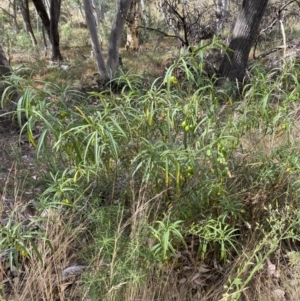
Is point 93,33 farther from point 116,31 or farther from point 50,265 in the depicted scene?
point 50,265

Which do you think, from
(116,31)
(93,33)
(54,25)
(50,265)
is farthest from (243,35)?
(54,25)

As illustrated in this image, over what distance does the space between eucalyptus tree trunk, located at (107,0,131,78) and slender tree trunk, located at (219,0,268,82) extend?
6.02 ft

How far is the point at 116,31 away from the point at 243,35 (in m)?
2.24

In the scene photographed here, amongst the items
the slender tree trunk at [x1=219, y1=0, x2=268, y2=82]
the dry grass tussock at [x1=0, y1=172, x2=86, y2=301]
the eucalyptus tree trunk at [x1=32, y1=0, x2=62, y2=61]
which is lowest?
the dry grass tussock at [x1=0, y1=172, x2=86, y2=301]

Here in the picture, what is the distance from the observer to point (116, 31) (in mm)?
6457

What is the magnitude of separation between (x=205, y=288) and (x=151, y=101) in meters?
1.10

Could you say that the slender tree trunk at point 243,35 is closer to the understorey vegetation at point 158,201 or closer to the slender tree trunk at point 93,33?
the slender tree trunk at point 93,33

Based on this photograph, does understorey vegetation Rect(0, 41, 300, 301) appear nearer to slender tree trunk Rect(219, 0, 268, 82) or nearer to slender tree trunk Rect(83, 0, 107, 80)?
slender tree trunk Rect(219, 0, 268, 82)

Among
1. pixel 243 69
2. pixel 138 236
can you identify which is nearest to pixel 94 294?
pixel 138 236

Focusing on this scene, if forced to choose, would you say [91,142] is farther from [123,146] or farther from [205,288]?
[205,288]

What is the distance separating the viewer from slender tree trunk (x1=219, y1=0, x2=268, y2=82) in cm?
525

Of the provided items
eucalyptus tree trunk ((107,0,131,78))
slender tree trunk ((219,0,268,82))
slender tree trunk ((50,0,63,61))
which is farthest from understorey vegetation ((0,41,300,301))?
slender tree trunk ((50,0,63,61))

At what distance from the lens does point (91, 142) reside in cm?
177

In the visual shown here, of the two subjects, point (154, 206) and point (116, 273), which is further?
point (154, 206)
